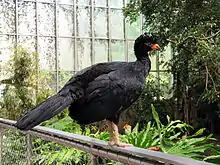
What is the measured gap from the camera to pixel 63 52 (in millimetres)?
11672

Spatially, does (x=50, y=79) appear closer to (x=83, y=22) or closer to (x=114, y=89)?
(x=83, y=22)

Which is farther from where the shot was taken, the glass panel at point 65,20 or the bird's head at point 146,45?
the glass panel at point 65,20

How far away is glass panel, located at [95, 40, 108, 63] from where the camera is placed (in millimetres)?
12180

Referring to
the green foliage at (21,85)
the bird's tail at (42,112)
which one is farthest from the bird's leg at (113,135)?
the green foliage at (21,85)

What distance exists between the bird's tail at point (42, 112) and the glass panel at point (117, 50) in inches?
423

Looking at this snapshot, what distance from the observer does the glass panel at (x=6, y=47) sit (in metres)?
10.3

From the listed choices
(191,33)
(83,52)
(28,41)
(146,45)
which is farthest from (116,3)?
(146,45)

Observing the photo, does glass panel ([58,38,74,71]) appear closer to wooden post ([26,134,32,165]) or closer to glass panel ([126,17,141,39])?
glass panel ([126,17,141,39])

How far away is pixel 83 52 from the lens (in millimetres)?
11984

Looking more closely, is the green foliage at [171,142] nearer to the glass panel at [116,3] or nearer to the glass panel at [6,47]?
the glass panel at [6,47]

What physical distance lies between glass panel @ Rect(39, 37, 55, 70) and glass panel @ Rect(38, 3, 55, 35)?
0.21m

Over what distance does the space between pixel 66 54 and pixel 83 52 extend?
517 mm

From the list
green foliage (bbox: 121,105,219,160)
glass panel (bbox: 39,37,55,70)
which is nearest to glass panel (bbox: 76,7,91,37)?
glass panel (bbox: 39,37,55,70)

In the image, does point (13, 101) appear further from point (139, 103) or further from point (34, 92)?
point (139, 103)
